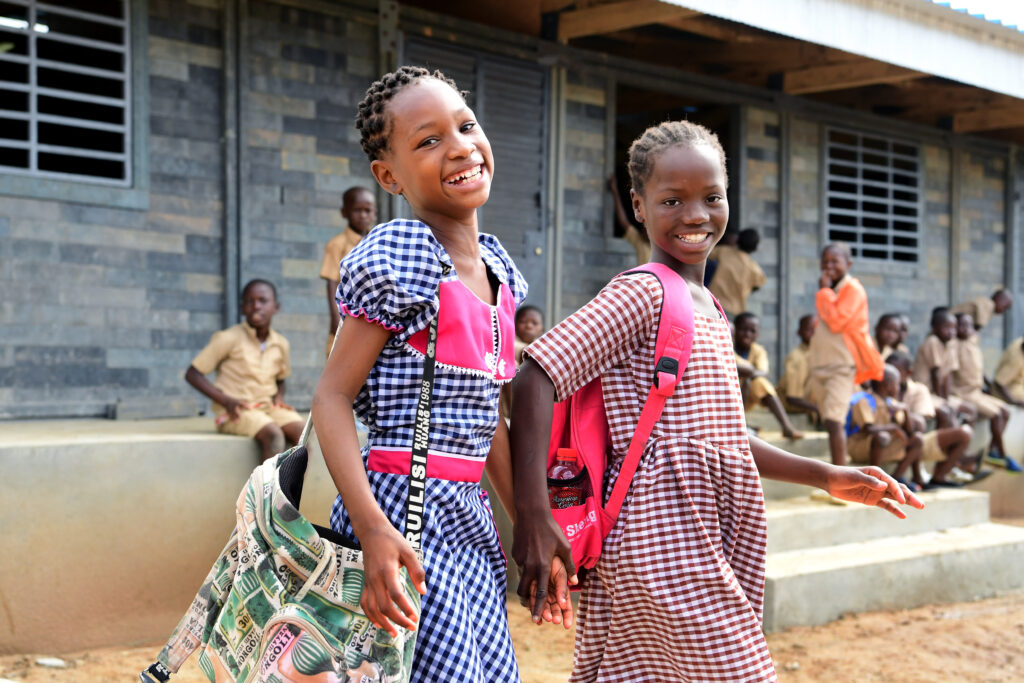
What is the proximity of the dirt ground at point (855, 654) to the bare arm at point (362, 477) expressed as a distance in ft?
9.12

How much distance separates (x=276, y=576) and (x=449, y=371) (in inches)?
16.6

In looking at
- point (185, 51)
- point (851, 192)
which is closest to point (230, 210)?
point (185, 51)

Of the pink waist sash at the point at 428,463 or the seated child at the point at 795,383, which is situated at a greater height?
the pink waist sash at the point at 428,463

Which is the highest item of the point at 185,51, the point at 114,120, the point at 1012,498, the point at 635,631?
the point at 185,51

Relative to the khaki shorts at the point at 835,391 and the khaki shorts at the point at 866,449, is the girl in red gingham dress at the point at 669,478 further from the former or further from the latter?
the khaki shorts at the point at 866,449

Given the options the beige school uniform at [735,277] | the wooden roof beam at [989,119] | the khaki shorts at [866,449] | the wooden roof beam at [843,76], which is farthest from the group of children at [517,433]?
the wooden roof beam at [989,119]

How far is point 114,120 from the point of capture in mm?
5977

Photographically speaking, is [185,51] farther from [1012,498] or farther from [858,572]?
[1012,498]

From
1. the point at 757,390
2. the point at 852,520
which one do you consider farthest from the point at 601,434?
the point at 757,390

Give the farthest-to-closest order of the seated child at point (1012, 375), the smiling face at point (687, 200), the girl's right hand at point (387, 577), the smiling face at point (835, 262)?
the seated child at point (1012, 375) < the smiling face at point (835, 262) < the smiling face at point (687, 200) < the girl's right hand at point (387, 577)

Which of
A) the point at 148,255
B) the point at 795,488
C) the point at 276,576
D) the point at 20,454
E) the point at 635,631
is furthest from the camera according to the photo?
the point at 795,488

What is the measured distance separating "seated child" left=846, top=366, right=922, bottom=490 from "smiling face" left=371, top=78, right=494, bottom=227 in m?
5.81

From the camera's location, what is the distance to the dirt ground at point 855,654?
4141 mm

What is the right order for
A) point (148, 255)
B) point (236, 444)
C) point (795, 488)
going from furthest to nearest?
point (795, 488) < point (148, 255) < point (236, 444)
